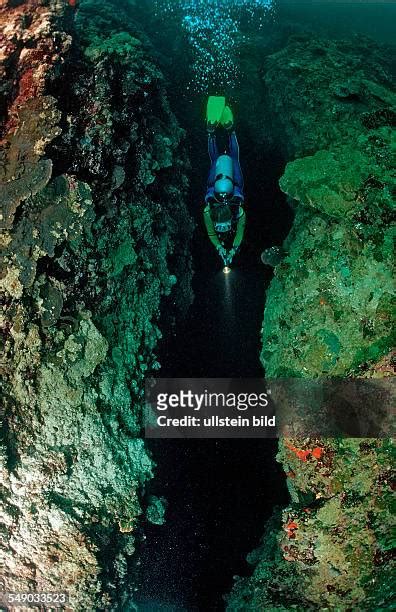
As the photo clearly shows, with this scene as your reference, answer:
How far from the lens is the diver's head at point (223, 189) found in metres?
3.59

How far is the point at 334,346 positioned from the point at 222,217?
1600mm

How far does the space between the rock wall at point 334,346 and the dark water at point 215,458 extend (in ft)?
0.72

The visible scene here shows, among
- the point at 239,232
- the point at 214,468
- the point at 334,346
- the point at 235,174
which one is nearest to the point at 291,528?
the point at 214,468

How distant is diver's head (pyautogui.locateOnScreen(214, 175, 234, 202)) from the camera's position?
359cm

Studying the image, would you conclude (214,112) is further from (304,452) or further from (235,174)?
(304,452)

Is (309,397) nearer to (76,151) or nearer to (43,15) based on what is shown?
(76,151)

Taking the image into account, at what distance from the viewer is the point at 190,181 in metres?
4.16

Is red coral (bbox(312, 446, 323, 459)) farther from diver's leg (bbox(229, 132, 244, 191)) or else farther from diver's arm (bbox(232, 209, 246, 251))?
diver's leg (bbox(229, 132, 244, 191))

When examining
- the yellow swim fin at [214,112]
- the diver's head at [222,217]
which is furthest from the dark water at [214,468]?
the yellow swim fin at [214,112]

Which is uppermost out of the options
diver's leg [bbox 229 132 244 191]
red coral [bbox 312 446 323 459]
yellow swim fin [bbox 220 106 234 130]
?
yellow swim fin [bbox 220 106 234 130]

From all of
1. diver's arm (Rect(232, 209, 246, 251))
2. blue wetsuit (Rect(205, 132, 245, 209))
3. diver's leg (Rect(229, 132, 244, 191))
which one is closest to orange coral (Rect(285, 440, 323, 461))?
diver's arm (Rect(232, 209, 246, 251))

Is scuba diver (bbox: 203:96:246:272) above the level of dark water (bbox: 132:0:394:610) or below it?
above

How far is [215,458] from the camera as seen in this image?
356cm

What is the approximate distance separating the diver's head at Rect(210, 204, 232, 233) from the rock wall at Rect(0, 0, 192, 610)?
0.54 metres
